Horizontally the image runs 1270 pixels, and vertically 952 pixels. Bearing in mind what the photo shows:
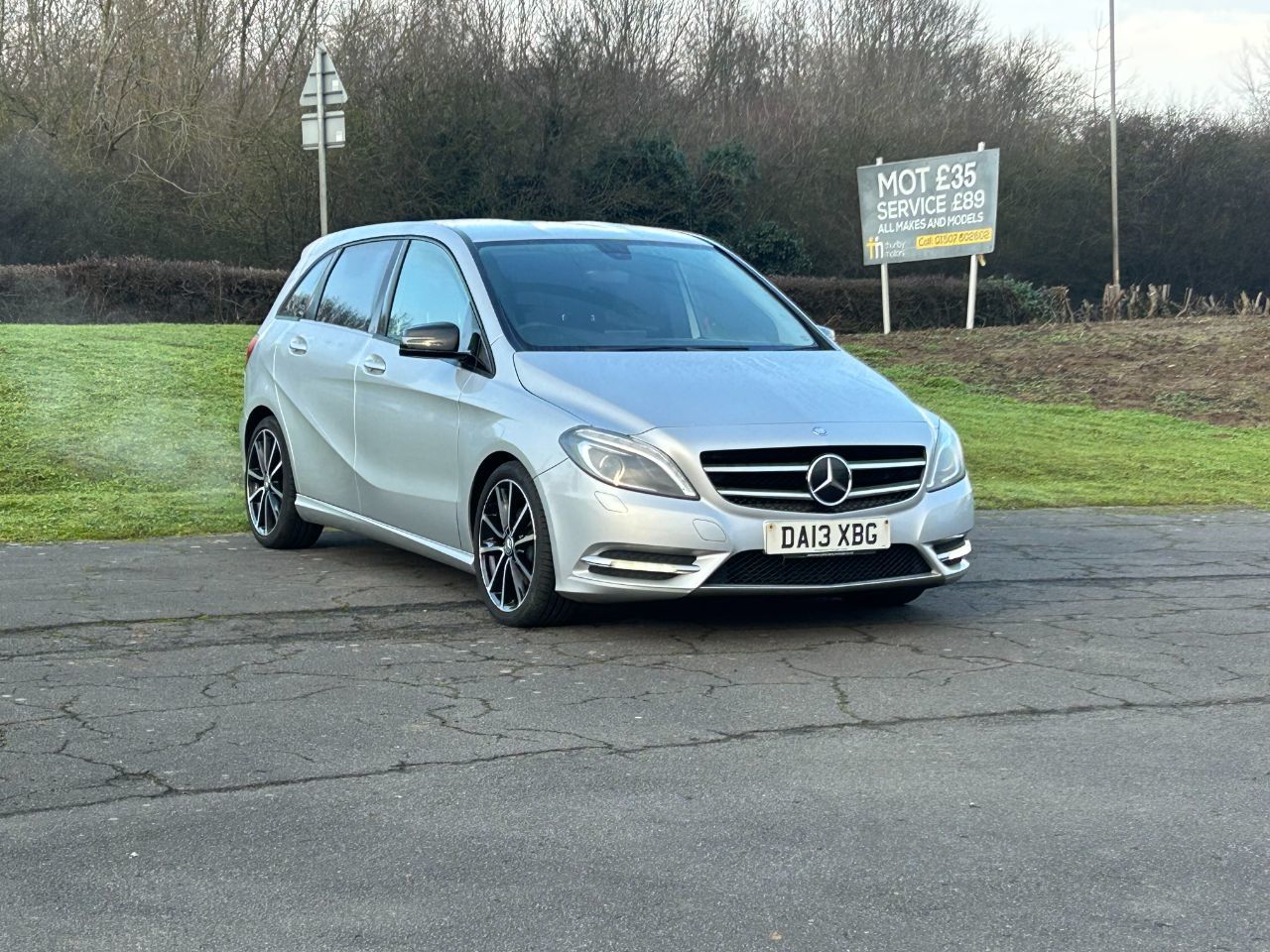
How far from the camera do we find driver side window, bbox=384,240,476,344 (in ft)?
25.0

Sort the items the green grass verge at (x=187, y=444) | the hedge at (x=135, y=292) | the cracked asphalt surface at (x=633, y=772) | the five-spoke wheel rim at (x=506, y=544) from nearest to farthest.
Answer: the cracked asphalt surface at (x=633, y=772), the five-spoke wheel rim at (x=506, y=544), the green grass verge at (x=187, y=444), the hedge at (x=135, y=292)

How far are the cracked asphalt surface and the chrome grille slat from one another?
A: 58 centimetres

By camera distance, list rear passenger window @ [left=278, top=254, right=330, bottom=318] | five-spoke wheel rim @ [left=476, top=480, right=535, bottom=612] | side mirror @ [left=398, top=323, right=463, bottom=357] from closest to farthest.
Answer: five-spoke wheel rim @ [left=476, top=480, right=535, bottom=612]
side mirror @ [left=398, top=323, right=463, bottom=357]
rear passenger window @ [left=278, top=254, right=330, bottom=318]

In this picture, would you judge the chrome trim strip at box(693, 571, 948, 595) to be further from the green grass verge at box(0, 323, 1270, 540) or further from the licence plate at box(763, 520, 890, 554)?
the green grass verge at box(0, 323, 1270, 540)

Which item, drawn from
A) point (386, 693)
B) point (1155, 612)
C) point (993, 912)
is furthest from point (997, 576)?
point (993, 912)

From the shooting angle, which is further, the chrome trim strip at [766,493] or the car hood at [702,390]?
the car hood at [702,390]

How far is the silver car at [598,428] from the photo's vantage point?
6.42m

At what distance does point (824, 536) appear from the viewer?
6.45m

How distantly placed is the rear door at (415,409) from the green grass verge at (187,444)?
2.58 m

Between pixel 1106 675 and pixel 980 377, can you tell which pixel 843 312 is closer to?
pixel 980 377

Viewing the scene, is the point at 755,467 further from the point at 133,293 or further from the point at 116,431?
the point at 133,293

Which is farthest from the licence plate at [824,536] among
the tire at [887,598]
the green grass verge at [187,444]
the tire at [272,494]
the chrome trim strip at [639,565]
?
the green grass verge at [187,444]

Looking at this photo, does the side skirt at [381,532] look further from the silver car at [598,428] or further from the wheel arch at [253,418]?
the wheel arch at [253,418]

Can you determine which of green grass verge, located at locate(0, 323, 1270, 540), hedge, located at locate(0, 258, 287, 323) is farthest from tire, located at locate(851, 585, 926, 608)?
hedge, located at locate(0, 258, 287, 323)
